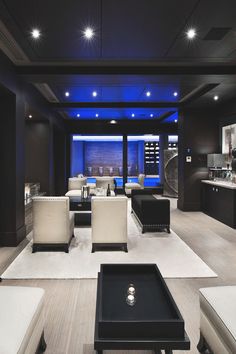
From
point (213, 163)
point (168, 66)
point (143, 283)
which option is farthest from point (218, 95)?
point (143, 283)

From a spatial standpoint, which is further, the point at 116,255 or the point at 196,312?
the point at 116,255

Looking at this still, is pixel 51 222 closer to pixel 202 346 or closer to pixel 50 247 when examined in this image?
pixel 50 247

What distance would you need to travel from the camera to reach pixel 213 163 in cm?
709

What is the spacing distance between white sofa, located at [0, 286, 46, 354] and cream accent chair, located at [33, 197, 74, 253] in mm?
2370

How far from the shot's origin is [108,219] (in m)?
4.39

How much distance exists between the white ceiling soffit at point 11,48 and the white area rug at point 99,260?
3.06 meters

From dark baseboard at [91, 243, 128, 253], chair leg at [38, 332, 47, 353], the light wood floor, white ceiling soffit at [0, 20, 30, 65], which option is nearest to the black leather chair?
the light wood floor

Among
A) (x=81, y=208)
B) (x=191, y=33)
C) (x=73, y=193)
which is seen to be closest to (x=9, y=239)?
(x=81, y=208)

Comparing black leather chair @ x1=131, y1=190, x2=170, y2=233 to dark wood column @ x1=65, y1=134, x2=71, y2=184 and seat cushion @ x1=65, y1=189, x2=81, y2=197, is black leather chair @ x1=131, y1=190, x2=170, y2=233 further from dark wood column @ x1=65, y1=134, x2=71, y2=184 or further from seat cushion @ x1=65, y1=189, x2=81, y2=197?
dark wood column @ x1=65, y1=134, x2=71, y2=184

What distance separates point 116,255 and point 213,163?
4075 millimetres

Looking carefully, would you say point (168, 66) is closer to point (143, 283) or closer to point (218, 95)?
point (218, 95)

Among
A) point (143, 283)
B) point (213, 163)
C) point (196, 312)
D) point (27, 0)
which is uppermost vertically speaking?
point (27, 0)

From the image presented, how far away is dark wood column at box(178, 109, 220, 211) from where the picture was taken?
25.9 ft

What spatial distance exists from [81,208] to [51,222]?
1.55 meters
